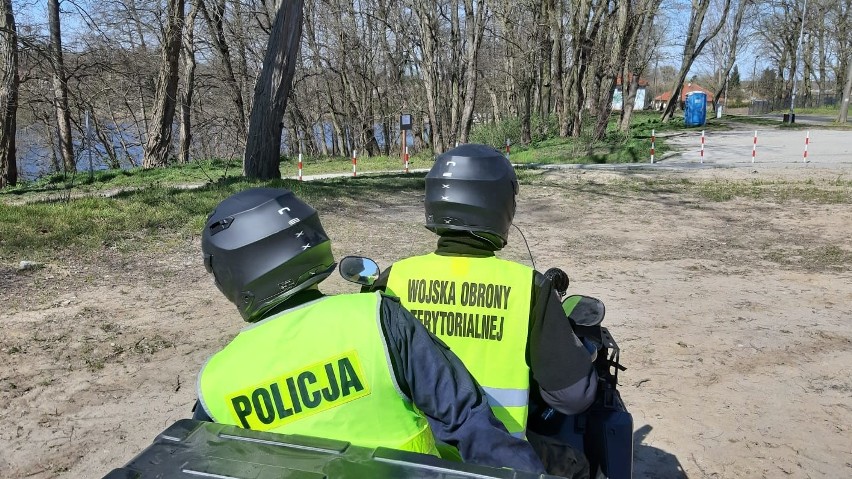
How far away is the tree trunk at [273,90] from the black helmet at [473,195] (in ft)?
37.0

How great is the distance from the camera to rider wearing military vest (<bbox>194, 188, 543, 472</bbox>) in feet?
5.23

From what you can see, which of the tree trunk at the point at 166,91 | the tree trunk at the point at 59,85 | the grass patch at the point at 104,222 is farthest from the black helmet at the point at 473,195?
the tree trunk at the point at 166,91

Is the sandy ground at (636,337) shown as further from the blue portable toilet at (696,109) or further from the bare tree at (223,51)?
the blue portable toilet at (696,109)

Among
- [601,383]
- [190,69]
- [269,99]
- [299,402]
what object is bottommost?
[601,383]

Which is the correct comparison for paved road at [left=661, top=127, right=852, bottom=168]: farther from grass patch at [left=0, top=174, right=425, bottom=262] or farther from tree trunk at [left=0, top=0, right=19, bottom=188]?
tree trunk at [left=0, top=0, right=19, bottom=188]

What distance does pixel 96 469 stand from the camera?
12.9 ft

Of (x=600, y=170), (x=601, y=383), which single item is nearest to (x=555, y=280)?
(x=601, y=383)

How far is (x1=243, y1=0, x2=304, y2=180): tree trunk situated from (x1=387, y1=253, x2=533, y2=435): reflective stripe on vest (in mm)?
11522

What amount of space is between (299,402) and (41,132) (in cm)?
3325

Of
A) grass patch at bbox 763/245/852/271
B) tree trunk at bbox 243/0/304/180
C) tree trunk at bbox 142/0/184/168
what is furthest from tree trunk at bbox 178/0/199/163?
grass patch at bbox 763/245/852/271

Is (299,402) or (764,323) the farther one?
(764,323)

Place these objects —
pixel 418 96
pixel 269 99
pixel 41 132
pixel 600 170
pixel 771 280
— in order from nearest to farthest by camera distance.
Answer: pixel 771 280 → pixel 269 99 → pixel 600 170 → pixel 41 132 → pixel 418 96

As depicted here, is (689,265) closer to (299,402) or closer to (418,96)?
(299,402)

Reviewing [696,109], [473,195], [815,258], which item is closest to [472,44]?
[815,258]
